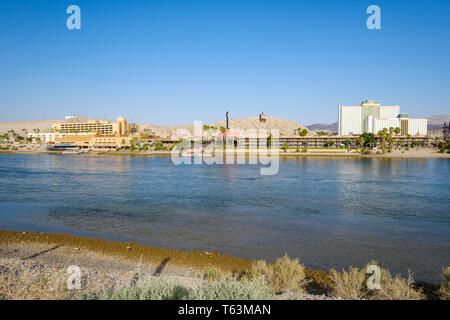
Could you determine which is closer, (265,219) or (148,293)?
(148,293)

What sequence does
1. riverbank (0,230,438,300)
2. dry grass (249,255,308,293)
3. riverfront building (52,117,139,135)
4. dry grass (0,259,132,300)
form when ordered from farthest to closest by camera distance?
riverfront building (52,117,139,135) < riverbank (0,230,438,300) < dry grass (249,255,308,293) < dry grass (0,259,132,300)

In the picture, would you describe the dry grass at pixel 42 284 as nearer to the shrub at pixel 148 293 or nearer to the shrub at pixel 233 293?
Answer: the shrub at pixel 148 293

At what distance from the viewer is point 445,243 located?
46.5 ft

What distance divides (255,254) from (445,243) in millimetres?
7861

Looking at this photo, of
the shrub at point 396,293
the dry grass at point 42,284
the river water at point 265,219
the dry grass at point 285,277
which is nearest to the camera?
the dry grass at point 42,284

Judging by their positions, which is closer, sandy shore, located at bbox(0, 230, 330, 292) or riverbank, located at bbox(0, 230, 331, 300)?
riverbank, located at bbox(0, 230, 331, 300)

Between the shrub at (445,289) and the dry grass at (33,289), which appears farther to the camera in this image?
the shrub at (445,289)

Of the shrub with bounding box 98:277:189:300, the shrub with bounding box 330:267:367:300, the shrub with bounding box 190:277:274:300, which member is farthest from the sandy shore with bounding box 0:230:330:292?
the shrub with bounding box 190:277:274:300

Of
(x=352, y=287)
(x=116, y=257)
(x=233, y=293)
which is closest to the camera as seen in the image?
(x=233, y=293)

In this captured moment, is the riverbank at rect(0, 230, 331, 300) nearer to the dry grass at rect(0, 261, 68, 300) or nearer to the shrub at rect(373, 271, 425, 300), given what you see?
the dry grass at rect(0, 261, 68, 300)

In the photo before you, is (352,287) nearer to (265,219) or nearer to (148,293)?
(148,293)

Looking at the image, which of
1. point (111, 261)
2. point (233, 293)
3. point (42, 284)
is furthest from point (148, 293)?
point (111, 261)

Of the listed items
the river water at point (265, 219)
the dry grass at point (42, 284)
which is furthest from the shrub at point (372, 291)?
the dry grass at point (42, 284)
